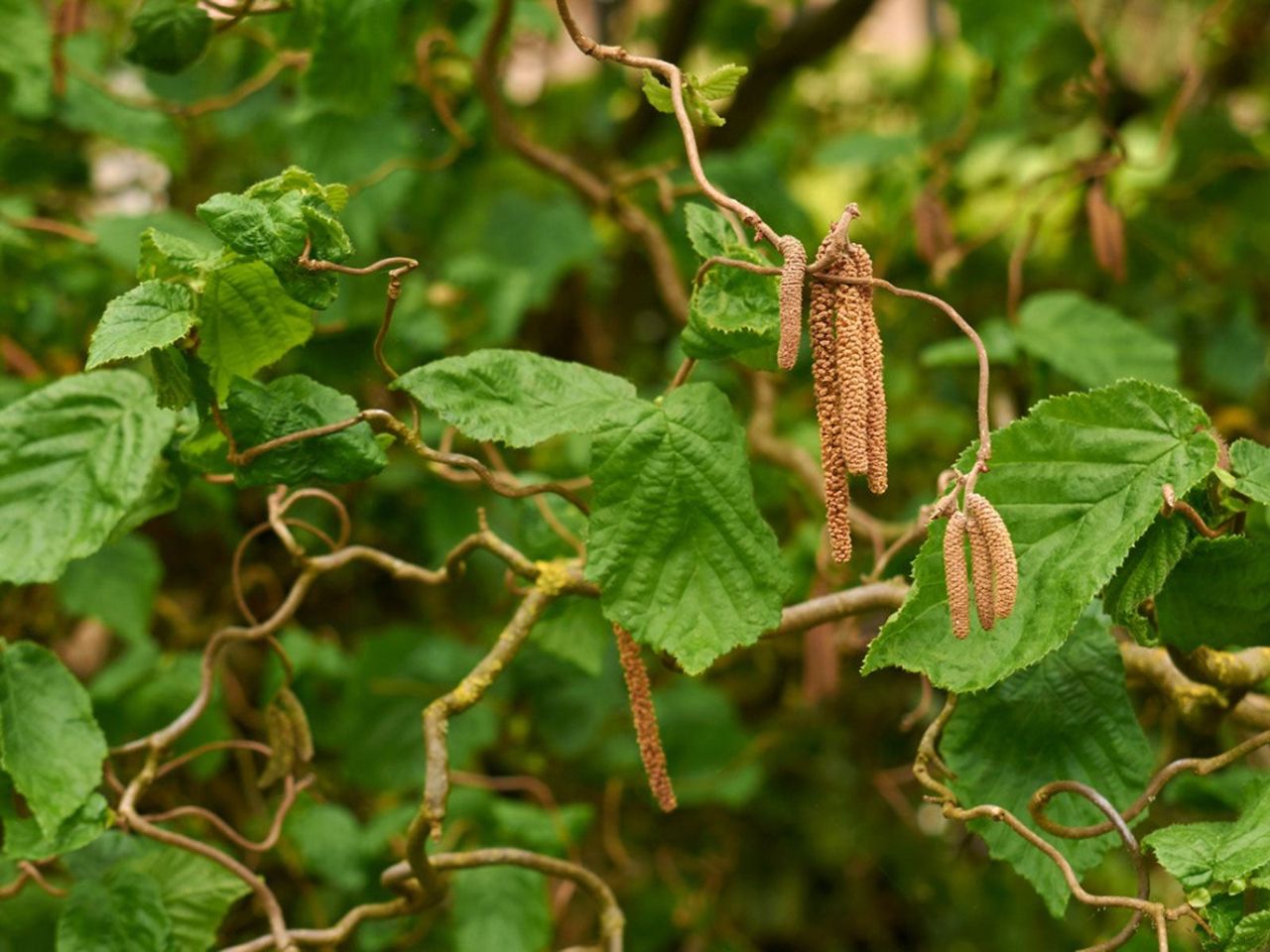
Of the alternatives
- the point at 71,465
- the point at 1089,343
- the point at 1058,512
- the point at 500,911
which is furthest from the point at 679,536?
the point at 1089,343

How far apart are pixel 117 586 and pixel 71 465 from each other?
524 millimetres

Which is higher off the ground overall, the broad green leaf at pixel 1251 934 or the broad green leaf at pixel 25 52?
the broad green leaf at pixel 1251 934

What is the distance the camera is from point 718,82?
0.87m

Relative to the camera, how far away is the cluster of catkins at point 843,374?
2.35 ft

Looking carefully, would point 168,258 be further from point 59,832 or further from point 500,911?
point 500,911

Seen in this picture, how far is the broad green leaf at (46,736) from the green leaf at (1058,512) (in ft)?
1.79

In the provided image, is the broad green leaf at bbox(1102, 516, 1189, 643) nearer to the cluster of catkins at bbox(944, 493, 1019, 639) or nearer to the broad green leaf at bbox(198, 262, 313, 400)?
the cluster of catkins at bbox(944, 493, 1019, 639)

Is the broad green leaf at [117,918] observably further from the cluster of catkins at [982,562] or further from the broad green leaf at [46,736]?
the cluster of catkins at [982,562]

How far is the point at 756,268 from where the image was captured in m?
0.79

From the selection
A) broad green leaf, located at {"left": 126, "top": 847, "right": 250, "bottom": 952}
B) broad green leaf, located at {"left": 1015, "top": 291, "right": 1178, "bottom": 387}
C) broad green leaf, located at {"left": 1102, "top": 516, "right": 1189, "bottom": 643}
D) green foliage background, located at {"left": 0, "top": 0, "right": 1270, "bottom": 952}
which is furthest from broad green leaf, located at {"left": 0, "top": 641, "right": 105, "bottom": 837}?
broad green leaf, located at {"left": 1015, "top": 291, "right": 1178, "bottom": 387}

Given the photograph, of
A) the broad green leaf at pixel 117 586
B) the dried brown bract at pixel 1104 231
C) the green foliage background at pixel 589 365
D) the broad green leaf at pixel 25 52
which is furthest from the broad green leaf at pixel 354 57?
the dried brown bract at pixel 1104 231

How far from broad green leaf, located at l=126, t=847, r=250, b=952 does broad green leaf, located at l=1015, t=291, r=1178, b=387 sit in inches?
36.8

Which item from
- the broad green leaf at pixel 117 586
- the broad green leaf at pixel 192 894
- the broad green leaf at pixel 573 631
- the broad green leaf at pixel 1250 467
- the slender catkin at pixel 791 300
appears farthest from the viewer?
the broad green leaf at pixel 117 586

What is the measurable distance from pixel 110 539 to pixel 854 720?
1.26 m
